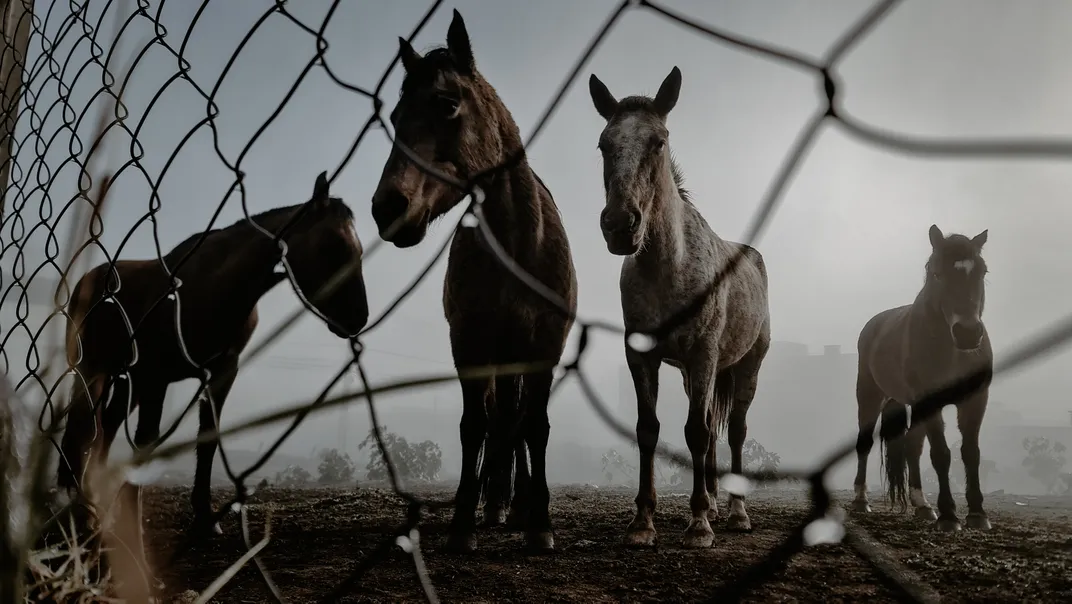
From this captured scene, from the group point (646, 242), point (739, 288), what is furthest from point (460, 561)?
point (739, 288)

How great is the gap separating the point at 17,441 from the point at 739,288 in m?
2.11

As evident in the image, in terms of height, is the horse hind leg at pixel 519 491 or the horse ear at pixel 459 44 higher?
the horse ear at pixel 459 44

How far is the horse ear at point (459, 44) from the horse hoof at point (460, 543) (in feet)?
3.77

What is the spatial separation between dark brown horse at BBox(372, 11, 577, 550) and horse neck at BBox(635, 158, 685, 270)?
0.24m

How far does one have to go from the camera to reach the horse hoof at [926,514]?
256 cm

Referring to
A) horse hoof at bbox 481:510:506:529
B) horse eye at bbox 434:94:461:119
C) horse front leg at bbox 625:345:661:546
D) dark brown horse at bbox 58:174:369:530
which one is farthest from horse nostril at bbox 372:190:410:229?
horse hoof at bbox 481:510:506:529

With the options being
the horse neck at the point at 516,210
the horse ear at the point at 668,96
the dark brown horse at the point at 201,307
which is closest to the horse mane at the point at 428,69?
the horse neck at the point at 516,210

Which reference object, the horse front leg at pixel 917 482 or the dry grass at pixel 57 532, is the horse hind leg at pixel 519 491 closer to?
the horse front leg at pixel 917 482

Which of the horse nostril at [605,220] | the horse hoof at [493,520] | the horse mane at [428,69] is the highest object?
the horse mane at [428,69]

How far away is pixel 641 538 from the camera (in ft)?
6.12

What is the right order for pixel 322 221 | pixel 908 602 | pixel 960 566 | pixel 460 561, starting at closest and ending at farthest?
pixel 908 602, pixel 960 566, pixel 460 561, pixel 322 221

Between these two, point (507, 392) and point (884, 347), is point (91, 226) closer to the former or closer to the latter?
point (507, 392)

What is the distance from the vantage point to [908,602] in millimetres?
314

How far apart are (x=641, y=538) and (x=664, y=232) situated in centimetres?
84
